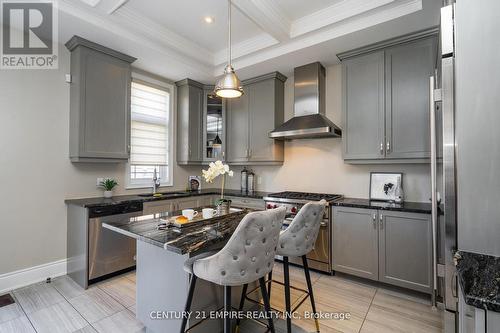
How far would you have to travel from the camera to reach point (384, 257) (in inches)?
105

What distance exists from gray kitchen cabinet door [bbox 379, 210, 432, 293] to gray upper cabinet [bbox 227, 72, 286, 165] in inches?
71.7

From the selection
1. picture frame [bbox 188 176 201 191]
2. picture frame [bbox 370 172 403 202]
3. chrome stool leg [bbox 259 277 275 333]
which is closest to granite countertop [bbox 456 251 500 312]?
chrome stool leg [bbox 259 277 275 333]

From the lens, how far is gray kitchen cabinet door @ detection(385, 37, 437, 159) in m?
2.65

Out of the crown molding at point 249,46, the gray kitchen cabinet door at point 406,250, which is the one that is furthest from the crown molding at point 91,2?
the gray kitchen cabinet door at point 406,250

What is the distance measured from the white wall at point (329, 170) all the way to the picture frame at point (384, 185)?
0.07 metres

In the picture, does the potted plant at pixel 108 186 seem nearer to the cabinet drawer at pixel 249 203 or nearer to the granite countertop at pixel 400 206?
the cabinet drawer at pixel 249 203

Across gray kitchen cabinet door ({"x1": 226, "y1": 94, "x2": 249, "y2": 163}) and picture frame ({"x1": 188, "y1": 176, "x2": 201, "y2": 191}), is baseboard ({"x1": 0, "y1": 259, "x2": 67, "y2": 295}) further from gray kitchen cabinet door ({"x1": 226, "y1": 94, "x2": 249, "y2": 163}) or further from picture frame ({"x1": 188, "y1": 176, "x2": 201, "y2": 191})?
gray kitchen cabinet door ({"x1": 226, "y1": 94, "x2": 249, "y2": 163})

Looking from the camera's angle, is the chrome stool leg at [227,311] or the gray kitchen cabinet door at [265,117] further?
the gray kitchen cabinet door at [265,117]

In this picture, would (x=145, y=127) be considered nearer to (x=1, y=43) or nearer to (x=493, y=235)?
(x=1, y=43)

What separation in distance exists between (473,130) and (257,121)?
3.10 metres

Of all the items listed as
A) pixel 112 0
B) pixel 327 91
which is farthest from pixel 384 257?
pixel 112 0

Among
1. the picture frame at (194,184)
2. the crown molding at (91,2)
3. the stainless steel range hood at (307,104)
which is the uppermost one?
the crown molding at (91,2)

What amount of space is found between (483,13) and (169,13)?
2820 mm
